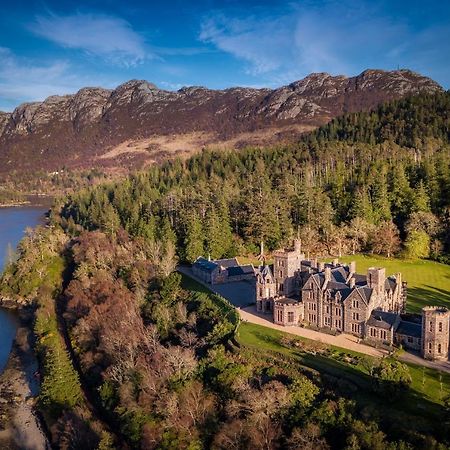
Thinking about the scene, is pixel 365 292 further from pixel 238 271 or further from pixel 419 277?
pixel 238 271

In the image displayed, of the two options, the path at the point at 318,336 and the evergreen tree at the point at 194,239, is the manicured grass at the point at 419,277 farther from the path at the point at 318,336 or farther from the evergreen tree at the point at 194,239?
the evergreen tree at the point at 194,239

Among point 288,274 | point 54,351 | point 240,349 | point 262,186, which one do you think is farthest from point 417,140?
point 54,351

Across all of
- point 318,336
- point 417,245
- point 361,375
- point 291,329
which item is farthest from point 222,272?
point 417,245

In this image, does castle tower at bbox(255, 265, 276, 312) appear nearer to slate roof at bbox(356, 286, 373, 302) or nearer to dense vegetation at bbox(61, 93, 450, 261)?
slate roof at bbox(356, 286, 373, 302)

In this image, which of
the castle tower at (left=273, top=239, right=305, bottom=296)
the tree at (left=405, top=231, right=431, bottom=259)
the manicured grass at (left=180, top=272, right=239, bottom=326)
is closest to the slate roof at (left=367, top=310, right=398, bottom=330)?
the castle tower at (left=273, top=239, right=305, bottom=296)

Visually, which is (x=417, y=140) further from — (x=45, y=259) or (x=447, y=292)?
(x=45, y=259)

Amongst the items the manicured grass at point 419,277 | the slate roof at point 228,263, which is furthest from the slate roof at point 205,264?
the manicured grass at point 419,277
